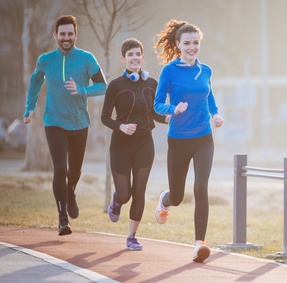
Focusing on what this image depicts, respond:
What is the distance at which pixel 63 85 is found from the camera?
10500 mm

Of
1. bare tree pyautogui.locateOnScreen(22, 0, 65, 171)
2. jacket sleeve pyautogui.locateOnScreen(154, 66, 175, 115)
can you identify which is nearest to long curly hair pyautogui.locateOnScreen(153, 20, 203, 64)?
jacket sleeve pyautogui.locateOnScreen(154, 66, 175, 115)

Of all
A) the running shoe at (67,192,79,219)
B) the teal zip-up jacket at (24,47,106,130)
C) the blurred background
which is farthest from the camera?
the blurred background

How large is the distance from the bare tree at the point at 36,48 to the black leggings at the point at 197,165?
17.2m

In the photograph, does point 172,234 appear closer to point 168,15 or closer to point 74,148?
point 74,148

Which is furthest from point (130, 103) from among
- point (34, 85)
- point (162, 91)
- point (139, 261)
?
point (139, 261)

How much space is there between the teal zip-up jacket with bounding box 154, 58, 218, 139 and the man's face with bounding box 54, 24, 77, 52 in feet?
4.00

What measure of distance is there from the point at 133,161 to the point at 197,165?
819 millimetres

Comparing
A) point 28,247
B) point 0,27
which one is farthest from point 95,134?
point 28,247

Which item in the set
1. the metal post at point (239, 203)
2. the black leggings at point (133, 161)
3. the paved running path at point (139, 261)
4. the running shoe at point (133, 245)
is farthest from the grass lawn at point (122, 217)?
the black leggings at point (133, 161)

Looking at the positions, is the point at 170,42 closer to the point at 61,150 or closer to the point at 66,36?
the point at 66,36

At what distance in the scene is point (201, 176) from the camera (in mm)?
9719

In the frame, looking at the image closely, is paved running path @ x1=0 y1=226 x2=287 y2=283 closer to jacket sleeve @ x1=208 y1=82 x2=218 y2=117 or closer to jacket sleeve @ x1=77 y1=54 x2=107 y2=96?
jacket sleeve @ x1=208 y1=82 x2=218 y2=117

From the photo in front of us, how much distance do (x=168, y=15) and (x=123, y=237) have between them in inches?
1672

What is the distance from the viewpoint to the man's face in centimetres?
1057
